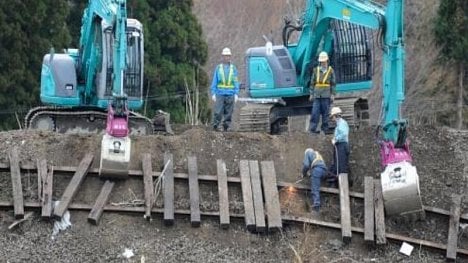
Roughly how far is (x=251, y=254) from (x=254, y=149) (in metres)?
2.82

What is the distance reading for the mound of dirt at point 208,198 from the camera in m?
16.0

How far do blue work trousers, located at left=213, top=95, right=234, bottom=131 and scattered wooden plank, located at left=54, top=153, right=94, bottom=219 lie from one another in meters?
3.31

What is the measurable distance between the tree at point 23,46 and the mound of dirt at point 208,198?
30.0 feet

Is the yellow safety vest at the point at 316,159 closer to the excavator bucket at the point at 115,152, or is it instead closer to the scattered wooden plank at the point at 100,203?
the excavator bucket at the point at 115,152

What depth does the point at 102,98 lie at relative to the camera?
20438 mm

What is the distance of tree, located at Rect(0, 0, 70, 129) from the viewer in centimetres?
2770

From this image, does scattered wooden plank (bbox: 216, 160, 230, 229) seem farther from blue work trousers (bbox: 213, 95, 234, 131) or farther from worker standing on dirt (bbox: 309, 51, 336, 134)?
blue work trousers (bbox: 213, 95, 234, 131)

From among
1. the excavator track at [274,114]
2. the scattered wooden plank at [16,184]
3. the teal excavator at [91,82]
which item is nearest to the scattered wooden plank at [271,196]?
the teal excavator at [91,82]

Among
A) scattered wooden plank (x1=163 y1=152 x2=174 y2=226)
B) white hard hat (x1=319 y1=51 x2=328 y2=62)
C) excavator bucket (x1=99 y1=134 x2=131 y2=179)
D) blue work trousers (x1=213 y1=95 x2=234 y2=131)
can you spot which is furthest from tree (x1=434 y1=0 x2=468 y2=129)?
excavator bucket (x1=99 y1=134 x2=131 y2=179)

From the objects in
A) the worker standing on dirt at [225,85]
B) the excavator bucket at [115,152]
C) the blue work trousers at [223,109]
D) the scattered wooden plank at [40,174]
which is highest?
the worker standing on dirt at [225,85]

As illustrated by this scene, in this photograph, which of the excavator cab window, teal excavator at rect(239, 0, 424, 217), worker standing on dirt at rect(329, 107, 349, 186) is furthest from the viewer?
the excavator cab window

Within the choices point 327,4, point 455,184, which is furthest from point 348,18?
point 455,184

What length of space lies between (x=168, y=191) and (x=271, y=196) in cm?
159

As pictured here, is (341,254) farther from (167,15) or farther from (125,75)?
(167,15)
